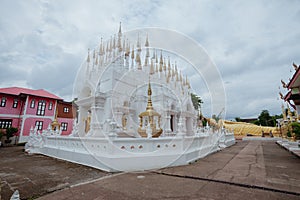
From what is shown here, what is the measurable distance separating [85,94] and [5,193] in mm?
9917

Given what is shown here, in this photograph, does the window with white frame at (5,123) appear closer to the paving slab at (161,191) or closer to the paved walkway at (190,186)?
the paved walkway at (190,186)

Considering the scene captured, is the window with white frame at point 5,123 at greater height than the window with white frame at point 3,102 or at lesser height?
lesser

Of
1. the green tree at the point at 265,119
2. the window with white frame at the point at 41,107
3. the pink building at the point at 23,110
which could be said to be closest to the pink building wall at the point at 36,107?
the pink building at the point at 23,110

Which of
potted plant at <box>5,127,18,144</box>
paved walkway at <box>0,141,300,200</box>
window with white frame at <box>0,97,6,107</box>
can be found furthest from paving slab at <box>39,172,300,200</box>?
window with white frame at <box>0,97,6,107</box>

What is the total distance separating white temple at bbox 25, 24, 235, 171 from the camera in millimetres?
5719

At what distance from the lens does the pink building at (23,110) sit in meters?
17.1

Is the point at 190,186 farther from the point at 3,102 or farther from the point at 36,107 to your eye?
the point at 3,102

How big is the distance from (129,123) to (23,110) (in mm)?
Result: 13588

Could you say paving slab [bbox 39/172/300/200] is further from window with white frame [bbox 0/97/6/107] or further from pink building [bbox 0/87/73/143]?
window with white frame [bbox 0/97/6/107]

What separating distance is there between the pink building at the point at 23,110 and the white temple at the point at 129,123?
22.5ft

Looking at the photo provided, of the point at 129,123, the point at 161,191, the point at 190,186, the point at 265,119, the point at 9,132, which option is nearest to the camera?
the point at 161,191

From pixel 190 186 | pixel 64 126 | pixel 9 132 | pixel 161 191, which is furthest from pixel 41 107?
pixel 190 186

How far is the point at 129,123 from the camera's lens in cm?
1293

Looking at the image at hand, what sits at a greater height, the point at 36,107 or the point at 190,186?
the point at 36,107
